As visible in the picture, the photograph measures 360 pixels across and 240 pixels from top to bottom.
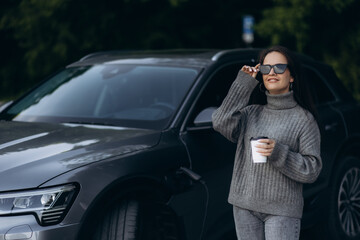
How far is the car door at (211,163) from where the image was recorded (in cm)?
375

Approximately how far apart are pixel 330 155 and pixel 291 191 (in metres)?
1.79

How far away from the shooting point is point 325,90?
532 cm

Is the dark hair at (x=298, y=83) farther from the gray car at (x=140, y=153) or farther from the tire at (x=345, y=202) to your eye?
the tire at (x=345, y=202)

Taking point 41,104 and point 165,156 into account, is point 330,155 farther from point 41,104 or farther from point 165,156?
point 41,104

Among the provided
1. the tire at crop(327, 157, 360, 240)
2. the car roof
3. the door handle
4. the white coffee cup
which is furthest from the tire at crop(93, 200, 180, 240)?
the door handle

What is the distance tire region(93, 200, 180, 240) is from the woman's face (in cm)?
97

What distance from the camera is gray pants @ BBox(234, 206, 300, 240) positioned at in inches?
119

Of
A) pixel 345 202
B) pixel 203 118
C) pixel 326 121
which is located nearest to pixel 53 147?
pixel 203 118

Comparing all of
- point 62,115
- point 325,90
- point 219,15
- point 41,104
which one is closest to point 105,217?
point 62,115

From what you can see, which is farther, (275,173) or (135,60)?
(135,60)

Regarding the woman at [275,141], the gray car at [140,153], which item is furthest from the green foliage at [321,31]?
the woman at [275,141]

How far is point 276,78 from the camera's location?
3096 millimetres

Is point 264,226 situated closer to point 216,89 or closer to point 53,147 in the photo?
point 53,147

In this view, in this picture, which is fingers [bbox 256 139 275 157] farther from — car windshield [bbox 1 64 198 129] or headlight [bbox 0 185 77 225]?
car windshield [bbox 1 64 198 129]
